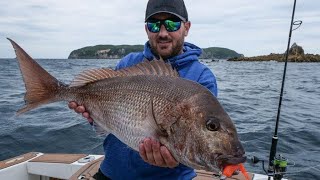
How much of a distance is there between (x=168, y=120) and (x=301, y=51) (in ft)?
353

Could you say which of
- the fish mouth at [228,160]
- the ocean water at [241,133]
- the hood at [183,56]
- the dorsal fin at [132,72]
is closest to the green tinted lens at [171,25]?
the hood at [183,56]

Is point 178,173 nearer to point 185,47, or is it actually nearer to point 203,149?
point 203,149

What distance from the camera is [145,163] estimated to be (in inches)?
129

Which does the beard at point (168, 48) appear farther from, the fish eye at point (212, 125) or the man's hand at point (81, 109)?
the fish eye at point (212, 125)

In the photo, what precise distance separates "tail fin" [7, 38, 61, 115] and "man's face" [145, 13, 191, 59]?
0.98 metres

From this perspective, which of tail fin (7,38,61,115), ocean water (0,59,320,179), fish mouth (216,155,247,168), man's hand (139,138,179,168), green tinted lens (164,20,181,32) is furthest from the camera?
ocean water (0,59,320,179)

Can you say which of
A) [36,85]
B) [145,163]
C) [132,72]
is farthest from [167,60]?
[36,85]

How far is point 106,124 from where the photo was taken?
3127 millimetres

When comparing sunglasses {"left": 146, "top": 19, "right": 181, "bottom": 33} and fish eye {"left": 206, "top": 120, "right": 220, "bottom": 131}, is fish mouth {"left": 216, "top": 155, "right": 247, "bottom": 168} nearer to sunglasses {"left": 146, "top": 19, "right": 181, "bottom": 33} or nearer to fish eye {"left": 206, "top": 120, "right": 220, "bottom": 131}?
fish eye {"left": 206, "top": 120, "right": 220, "bottom": 131}

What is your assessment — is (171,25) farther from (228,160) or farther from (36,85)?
(228,160)

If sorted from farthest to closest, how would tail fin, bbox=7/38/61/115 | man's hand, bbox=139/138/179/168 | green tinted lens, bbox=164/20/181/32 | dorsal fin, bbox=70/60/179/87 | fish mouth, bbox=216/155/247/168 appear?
green tinted lens, bbox=164/20/181/32 → tail fin, bbox=7/38/61/115 → dorsal fin, bbox=70/60/179/87 → man's hand, bbox=139/138/179/168 → fish mouth, bbox=216/155/247/168

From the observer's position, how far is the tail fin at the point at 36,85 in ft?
10.8

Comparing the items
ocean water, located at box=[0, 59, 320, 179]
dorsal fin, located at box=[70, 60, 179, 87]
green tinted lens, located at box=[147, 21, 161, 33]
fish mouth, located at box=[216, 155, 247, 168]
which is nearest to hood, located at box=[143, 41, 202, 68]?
green tinted lens, located at box=[147, 21, 161, 33]

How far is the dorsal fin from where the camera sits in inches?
116
